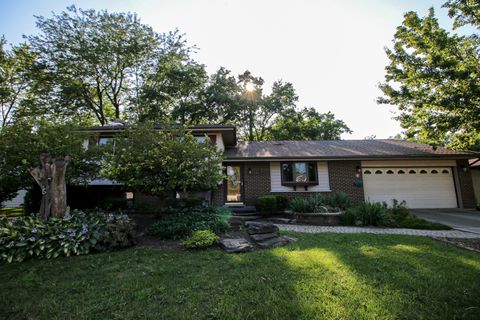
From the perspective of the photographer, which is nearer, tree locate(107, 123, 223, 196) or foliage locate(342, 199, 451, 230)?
tree locate(107, 123, 223, 196)

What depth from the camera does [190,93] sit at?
20.5m

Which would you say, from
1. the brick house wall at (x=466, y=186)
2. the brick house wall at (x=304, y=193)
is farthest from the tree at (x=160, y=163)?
the brick house wall at (x=466, y=186)

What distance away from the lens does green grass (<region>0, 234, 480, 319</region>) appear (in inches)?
102

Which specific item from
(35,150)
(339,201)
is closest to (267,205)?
(339,201)

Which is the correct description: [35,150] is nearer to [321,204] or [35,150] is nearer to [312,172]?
[321,204]

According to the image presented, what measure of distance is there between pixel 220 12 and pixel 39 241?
23.5ft

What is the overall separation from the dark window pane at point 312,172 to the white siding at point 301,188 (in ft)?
0.70

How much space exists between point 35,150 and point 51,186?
2632mm

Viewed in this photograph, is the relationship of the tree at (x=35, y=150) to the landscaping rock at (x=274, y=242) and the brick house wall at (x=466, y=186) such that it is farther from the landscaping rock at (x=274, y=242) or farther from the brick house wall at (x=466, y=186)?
the brick house wall at (x=466, y=186)

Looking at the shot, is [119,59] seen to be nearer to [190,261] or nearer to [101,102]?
[101,102]

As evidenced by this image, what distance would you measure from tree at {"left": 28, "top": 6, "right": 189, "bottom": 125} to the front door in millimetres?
12873

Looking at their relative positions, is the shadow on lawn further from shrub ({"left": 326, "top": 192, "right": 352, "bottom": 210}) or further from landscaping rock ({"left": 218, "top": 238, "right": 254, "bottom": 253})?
shrub ({"left": 326, "top": 192, "right": 352, "bottom": 210})

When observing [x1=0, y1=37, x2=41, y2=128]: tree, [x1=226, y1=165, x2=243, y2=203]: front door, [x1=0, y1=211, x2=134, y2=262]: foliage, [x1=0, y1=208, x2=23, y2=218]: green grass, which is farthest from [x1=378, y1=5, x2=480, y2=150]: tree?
[x1=0, y1=37, x2=41, y2=128]: tree

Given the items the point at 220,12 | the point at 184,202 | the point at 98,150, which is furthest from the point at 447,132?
the point at 98,150
